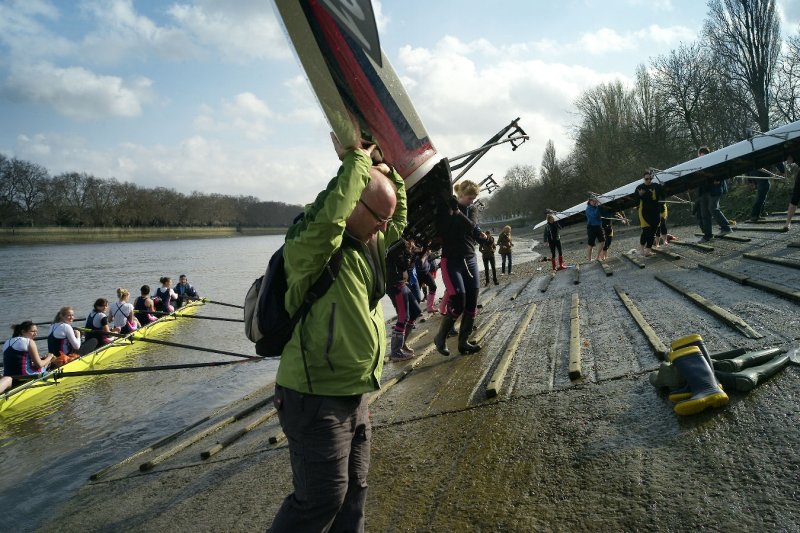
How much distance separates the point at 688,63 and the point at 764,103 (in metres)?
6.21

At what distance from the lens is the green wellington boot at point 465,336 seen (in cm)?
634

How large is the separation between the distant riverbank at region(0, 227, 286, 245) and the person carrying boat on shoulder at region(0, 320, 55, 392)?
8614cm

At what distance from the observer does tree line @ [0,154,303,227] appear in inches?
3433

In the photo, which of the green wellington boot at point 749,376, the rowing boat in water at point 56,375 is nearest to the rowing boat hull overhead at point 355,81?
the green wellington boot at point 749,376

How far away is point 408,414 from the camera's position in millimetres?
4691

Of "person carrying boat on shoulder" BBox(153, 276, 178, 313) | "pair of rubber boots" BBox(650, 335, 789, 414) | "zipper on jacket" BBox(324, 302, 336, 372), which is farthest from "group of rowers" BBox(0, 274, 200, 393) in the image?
"pair of rubber boots" BBox(650, 335, 789, 414)

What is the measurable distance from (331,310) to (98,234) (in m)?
108

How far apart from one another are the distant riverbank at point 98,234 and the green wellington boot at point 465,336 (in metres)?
93.8

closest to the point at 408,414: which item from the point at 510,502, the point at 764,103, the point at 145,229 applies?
the point at 510,502

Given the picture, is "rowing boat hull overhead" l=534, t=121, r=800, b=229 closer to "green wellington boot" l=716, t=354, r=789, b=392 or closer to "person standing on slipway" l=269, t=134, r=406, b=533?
"green wellington boot" l=716, t=354, r=789, b=392

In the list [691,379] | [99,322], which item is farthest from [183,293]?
[691,379]

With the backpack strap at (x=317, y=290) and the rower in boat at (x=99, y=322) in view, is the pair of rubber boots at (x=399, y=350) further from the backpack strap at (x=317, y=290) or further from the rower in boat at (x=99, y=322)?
the rower in boat at (x=99, y=322)

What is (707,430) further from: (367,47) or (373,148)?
(367,47)

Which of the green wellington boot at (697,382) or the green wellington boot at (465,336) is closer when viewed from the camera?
the green wellington boot at (697,382)
